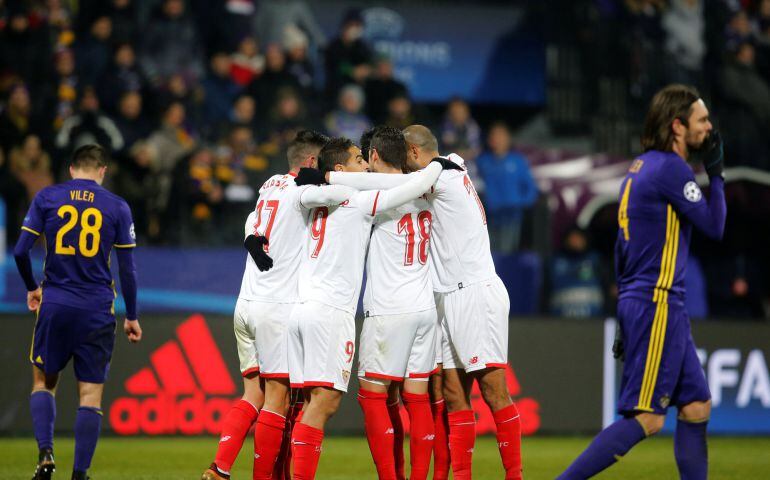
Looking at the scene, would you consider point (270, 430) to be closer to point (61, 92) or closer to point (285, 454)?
point (285, 454)

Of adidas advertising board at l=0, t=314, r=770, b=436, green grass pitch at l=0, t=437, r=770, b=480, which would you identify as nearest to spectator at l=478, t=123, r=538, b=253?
adidas advertising board at l=0, t=314, r=770, b=436

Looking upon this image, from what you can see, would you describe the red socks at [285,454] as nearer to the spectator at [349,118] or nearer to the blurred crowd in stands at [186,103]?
the blurred crowd in stands at [186,103]

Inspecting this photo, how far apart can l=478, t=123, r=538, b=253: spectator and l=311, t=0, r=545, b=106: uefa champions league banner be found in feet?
10.4

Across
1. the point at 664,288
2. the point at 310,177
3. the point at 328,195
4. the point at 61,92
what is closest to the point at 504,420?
the point at 664,288

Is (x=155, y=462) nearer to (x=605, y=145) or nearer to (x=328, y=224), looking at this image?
(x=328, y=224)

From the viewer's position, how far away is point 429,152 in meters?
7.65

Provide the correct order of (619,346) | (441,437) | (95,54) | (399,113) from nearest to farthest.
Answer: (619,346) < (441,437) < (95,54) < (399,113)

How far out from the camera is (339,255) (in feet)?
23.4

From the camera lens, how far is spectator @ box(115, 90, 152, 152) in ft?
46.4

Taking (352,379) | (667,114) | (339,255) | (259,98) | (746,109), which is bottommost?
(352,379)

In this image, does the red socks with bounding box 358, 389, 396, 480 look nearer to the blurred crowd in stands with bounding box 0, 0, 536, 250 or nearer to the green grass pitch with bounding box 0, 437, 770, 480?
the green grass pitch with bounding box 0, 437, 770, 480

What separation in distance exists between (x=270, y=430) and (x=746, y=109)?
11.4 metres

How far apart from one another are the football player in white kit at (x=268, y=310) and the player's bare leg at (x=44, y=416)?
1165 millimetres

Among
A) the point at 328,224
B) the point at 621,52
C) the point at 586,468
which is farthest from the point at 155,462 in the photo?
the point at 621,52
